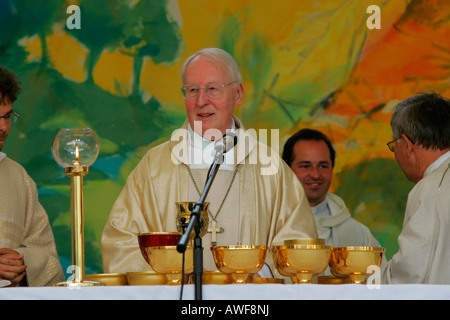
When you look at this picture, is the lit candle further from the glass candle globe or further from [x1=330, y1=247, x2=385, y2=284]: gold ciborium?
[x1=330, y1=247, x2=385, y2=284]: gold ciborium

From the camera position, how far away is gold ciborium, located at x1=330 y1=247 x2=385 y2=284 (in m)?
3.22

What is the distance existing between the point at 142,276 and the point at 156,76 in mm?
3644

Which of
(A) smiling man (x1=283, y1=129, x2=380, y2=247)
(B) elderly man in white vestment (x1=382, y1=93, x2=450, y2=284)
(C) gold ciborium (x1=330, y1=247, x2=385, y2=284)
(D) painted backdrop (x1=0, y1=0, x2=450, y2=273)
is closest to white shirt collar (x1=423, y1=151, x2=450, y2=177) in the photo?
(B) elderly man in white vestment (x1=382, y1=93, x2=450, y2=284)

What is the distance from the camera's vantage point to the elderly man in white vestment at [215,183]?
14.5 ft

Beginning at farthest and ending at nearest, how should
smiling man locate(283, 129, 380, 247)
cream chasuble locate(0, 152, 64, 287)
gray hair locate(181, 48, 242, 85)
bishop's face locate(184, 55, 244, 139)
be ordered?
smiling man locate(283, 129, 380, 247) < gray hair locate(181, 48, 242, 85) < bishop's face locate(184, 55, 244, 139) < cream chasuble locate(0, 152, 64, 287)

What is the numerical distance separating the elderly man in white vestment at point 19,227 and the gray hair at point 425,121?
6.76 ft

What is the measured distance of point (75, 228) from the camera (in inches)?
126

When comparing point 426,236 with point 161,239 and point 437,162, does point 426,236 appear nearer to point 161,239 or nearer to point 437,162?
point 437,162

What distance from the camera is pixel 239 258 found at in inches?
123

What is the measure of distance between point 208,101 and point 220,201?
0.59 metres

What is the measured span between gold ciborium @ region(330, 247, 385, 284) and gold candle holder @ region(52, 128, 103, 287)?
0.98 meters

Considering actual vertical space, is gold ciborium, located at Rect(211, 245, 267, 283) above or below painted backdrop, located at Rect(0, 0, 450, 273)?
below

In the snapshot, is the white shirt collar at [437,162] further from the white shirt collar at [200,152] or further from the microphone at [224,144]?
the microphone at [224,144]
